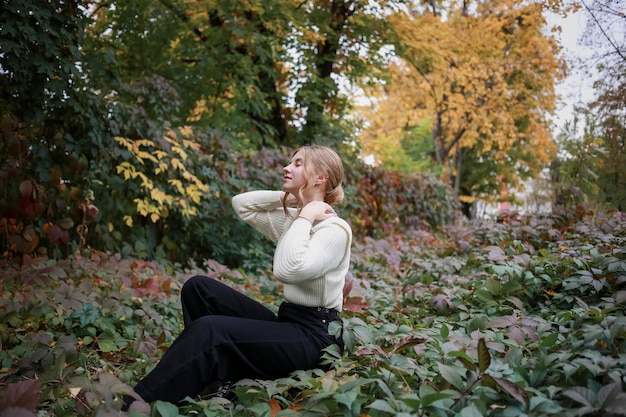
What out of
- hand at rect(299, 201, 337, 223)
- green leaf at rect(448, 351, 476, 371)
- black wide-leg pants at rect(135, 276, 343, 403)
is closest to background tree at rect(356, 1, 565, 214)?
hand at rect(299, 201, 337, 223)

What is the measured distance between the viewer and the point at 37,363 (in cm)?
291

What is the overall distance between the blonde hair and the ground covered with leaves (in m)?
0.65

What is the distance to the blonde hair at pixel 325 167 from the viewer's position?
2.75 m

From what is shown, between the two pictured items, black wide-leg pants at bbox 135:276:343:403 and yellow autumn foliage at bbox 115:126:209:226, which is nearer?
black wide-leg pants at bbox 135:276:343:403

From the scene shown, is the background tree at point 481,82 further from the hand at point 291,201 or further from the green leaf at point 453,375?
the green leaf at point 453,375

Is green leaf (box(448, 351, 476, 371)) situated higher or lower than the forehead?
lower

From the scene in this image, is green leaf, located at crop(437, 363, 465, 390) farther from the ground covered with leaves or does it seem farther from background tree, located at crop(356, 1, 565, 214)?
background tree, located at crop(356, 1, 565, 214)

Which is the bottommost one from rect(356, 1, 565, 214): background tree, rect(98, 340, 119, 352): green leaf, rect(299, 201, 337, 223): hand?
rect(98, 340, 119, 352): green leaf

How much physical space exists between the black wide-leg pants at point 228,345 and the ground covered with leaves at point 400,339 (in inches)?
3.2

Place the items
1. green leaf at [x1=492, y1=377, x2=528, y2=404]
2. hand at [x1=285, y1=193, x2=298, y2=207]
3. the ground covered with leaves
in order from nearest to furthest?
green leaf at [x1=492, y1=377, x2=528, y2=404] → the ground covered with leaves → hand at [x1=285, y1=193, x2=298, y2=207]

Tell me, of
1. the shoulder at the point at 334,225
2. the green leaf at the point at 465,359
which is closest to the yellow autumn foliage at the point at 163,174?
the shoulder at the point at 334,225

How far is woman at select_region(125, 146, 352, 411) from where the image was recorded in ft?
7.57

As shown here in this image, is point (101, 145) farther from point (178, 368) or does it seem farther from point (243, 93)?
point (178, 368)

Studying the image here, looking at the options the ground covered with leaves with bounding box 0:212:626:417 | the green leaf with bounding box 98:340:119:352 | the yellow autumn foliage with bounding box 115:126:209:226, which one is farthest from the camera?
the yellow autumn foliage with bounding box 115:126:209:226
